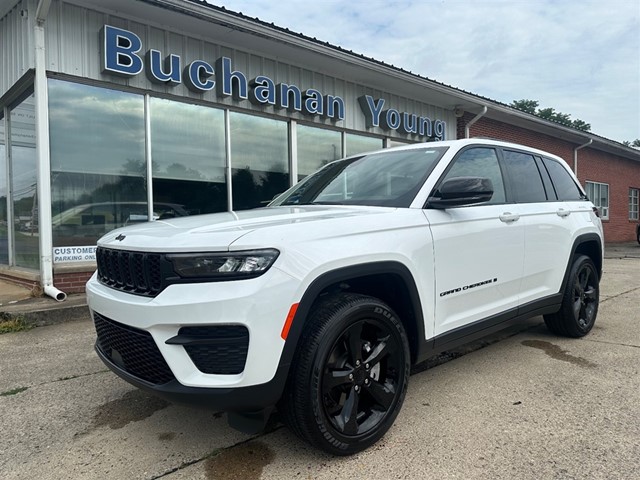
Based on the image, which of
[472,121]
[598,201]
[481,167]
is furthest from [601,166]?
[481,167]

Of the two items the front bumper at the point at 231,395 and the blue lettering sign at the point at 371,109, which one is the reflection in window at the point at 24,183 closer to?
the front bumper at the point at 231,395

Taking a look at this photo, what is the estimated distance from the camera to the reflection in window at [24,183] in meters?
7.19

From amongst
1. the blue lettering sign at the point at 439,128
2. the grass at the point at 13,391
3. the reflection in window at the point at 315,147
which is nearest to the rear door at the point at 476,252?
the grass at the point at 13,391

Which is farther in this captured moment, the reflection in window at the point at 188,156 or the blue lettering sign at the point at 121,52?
the reflection in window at the point at 188,156

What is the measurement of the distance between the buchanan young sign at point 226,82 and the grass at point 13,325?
3.73 meters

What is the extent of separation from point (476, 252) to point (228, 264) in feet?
6.04

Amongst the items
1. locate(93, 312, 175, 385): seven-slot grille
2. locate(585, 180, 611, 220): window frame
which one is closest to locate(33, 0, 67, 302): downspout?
locate(93, 312, 175, 385): seven-slot grille

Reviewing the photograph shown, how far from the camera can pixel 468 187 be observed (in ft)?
9.41

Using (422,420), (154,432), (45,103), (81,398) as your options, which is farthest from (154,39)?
(422,420)

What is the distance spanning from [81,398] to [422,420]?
2.39 meters

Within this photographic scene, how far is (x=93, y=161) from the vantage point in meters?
6.98

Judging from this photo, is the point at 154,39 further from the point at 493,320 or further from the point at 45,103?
the point at 493,320

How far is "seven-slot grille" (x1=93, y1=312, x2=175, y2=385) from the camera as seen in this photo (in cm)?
223

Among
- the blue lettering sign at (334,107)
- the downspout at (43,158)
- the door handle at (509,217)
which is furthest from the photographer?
the blue lettering sign at (334,107)
